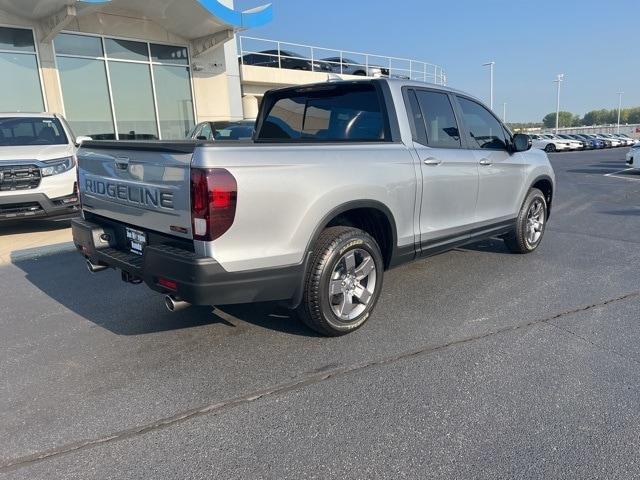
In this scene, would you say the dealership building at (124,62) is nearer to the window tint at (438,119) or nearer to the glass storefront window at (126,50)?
the glass storefront window at (126,50)

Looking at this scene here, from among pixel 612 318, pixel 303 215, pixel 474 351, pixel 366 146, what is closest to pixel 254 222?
→ pixel 303 215

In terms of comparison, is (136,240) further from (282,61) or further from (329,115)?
(282,61)

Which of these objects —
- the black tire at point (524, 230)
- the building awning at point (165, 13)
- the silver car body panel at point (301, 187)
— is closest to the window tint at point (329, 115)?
the silver car body panel at point (301, 187)

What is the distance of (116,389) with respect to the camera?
9.97 ft

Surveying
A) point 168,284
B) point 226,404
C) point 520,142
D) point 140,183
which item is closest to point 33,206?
point 140,183

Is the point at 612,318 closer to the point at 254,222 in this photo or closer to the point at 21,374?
the point at 254,222

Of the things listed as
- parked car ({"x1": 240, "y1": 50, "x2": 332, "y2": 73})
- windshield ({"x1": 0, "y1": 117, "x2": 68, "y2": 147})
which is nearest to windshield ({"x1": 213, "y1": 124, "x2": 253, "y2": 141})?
windshield ({"x1": 0, "y1": 117, "x2": 68, "y2": 147})

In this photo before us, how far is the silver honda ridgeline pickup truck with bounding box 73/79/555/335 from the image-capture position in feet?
9.53

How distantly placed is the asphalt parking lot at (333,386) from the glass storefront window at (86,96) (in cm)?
985

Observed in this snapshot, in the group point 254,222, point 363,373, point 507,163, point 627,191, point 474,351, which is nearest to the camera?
point 254,222

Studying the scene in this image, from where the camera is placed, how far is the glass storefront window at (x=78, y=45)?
42.4 ft

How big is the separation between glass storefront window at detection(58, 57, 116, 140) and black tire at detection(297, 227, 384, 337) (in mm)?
11915

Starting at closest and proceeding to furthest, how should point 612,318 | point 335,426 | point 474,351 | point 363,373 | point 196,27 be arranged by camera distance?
point 335,426, point 363,373, point 474,351, point 612,318, point 196,27

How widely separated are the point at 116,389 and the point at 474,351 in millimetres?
2401
